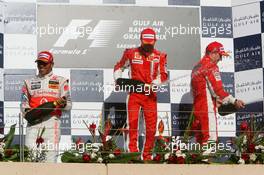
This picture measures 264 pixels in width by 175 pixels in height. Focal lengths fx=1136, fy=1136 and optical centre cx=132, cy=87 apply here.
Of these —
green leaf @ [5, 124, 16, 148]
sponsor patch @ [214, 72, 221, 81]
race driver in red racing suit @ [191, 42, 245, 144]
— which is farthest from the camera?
sponsor patch @ [214, 72, 221, 81]

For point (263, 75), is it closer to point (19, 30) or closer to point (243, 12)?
point (243, 12)

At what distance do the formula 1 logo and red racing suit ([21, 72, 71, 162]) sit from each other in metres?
1.26

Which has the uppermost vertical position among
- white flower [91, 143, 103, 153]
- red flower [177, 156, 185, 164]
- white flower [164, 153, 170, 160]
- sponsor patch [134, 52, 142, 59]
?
sponsor patch [134, 52, 142, 59]

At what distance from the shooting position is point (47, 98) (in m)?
11.8

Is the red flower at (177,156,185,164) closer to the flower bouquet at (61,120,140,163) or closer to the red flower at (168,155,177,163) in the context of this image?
the red flower at (168,155,177,163)

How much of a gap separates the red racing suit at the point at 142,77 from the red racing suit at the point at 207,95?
0.47 m

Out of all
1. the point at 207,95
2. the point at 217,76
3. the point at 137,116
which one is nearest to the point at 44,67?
the point at 137,116

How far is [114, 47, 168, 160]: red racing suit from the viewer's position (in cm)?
1210

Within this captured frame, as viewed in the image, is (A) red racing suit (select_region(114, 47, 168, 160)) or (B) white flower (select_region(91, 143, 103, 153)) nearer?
(B) white flower (select_region(91, 143, 103, 153))

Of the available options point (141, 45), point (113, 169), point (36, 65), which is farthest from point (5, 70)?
point (113, 169)

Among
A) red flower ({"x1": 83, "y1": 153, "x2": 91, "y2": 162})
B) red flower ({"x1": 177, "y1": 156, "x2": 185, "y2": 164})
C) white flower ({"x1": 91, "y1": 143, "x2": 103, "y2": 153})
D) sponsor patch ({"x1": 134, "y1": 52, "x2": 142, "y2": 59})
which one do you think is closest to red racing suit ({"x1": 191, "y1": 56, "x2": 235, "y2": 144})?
sponsor patch ({"x1": 134, "y1": 52, "x2": 142, "y2": 59})

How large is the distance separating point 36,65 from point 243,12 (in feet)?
8.37

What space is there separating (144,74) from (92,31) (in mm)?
1081

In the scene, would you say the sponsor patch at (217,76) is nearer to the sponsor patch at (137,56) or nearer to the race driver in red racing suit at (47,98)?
the sponsor patch at (137,56)
